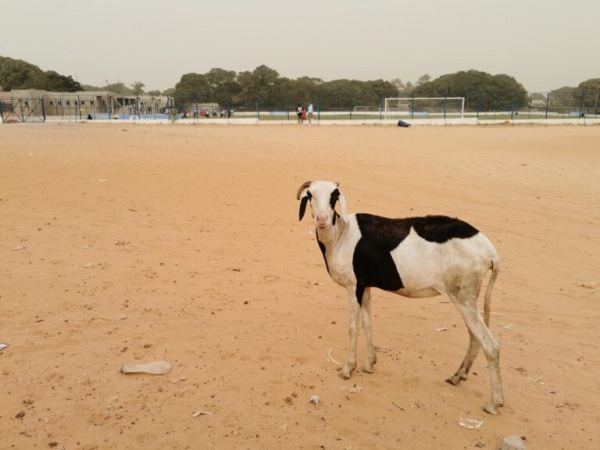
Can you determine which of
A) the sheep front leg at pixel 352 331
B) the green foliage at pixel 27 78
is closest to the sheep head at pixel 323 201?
the sheep front leg at pixel 352 331

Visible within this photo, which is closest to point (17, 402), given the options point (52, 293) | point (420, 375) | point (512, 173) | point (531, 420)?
point (52, 293)

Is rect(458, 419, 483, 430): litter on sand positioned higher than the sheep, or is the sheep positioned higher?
the sheep

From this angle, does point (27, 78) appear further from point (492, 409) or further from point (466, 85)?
point (492, 409)

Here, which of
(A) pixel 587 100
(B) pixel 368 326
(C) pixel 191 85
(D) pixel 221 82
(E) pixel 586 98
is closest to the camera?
(B) pixel 368 326

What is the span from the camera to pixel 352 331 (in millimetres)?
4316

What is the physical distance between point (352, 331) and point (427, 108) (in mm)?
53469

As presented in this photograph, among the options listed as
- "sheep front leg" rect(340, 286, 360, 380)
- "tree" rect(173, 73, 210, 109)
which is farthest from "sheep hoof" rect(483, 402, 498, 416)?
"tree" rect(173, 73, 210, 109)

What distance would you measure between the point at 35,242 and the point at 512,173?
13787mm

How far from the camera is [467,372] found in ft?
14.4

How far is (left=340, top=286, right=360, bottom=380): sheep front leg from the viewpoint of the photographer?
430cm

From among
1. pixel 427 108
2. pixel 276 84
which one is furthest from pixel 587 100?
pixel 276 84

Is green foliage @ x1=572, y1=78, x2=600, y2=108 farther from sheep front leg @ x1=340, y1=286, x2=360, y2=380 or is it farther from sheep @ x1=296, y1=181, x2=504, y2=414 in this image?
sheep front leg @ x1=340, y1=286, x2=360, y2=380

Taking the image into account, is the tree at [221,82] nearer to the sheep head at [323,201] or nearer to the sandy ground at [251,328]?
the sandy ground at [251,328]

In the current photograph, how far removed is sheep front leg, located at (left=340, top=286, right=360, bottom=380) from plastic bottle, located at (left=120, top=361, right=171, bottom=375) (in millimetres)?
1672
